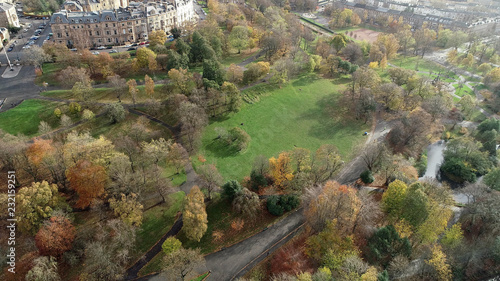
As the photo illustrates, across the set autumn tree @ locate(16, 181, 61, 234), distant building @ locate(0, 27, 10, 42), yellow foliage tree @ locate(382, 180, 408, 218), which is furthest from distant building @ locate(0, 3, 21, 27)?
yellow foliage tree @ locate(382, 180, 408, 218)

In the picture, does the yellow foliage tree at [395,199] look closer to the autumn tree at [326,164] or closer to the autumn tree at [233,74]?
the autumn tree at [326,164]

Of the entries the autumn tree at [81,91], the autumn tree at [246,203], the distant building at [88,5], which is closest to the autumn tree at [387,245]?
the autumn tree at [246,203]

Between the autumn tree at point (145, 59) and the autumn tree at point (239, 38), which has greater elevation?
the autumn tree at point (239, 38)

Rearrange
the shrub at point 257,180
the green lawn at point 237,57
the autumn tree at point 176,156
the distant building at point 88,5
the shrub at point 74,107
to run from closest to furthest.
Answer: the shrub at point 257,180 → the autumn tree at point 176,156 → the shrub at point 74,107 → the green lawn at point 237,57 → the distant building at point 88,5

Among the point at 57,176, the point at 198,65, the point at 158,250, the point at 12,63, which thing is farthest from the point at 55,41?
the point at 158,250

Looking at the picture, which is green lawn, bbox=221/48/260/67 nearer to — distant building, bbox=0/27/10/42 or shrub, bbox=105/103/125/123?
shrub, bbox=105/103/125/123
